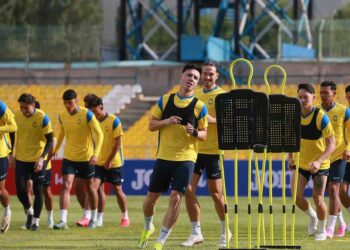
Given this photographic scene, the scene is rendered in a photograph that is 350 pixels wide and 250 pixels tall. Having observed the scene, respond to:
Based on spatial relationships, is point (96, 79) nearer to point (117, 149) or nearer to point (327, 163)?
point (117, 149)

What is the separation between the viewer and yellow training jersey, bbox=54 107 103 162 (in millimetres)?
19000

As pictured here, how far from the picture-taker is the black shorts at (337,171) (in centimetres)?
1741

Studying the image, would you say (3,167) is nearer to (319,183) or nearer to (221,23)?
(319,183)

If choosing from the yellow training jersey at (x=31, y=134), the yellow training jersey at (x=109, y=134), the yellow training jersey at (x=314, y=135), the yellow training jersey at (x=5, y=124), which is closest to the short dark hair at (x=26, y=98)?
the yellow training jersey at (x=31, y=134)

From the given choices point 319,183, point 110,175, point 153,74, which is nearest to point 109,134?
point 110,175

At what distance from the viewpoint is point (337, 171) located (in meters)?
17.5

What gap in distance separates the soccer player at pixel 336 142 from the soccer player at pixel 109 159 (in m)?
3.87

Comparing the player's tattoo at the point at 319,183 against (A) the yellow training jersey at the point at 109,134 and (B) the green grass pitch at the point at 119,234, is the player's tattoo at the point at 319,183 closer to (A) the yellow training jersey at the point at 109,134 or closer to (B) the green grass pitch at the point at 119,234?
(B) the green grass pitch at the point at 119,234

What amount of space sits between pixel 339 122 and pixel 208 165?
9.44 ft

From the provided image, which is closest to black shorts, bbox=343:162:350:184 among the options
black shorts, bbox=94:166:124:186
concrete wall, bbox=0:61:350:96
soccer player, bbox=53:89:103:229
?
black shorts, bbox=94:166:124:186

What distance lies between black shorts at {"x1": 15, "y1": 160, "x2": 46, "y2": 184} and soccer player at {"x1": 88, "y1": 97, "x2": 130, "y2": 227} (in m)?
1.09

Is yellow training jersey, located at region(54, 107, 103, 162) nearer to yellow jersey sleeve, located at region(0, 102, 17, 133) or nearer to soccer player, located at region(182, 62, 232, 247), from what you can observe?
yellow jersey sleeve, located at region(0, 102, 17, 133)

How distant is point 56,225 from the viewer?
1870 cm

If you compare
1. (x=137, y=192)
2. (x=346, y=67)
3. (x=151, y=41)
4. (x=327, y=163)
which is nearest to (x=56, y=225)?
(x=327, y=163)
